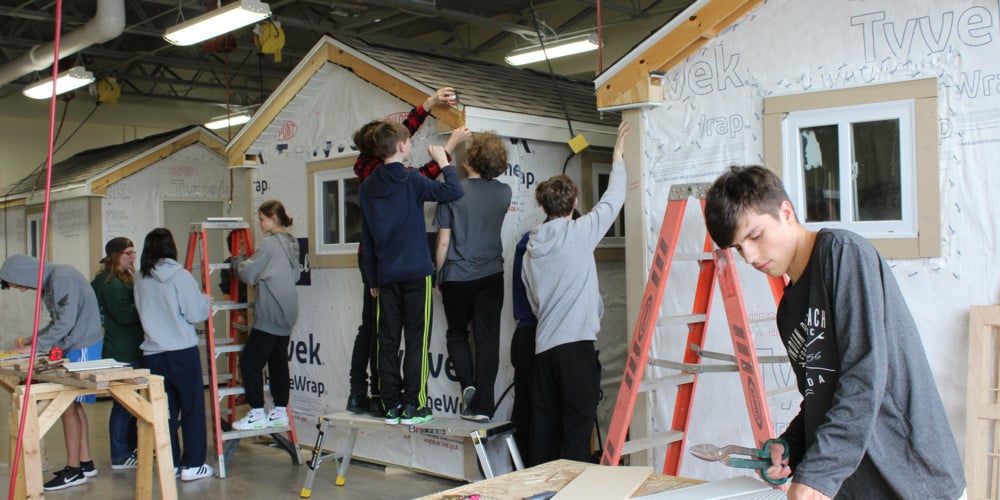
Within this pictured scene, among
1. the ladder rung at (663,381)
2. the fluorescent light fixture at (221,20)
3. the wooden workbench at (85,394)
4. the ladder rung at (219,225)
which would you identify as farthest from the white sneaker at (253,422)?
the ladder rung at (663,381)

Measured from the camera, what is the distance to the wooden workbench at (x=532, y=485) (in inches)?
109

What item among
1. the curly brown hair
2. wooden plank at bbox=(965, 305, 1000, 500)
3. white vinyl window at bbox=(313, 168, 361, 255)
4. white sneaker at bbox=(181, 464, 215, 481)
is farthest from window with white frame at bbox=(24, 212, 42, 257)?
wooden plank at bbox=(965, 305, 1000, 500)

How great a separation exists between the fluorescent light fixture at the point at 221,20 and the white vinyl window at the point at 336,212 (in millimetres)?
1626

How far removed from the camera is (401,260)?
546 cm

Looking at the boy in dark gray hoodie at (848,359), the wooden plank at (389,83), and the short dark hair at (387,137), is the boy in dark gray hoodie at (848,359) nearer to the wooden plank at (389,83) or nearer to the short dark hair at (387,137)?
the short dark hair at (387,137)

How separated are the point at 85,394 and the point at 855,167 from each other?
4.42 metres

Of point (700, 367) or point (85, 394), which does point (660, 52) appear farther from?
point (85, 394)

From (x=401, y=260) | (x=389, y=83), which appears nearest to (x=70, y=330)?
(x=401, y=260)

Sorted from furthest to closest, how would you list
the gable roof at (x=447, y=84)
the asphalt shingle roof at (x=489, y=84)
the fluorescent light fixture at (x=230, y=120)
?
the fluorescent light fixture at (x=230, y=120) → the asphalt shingle roof at (x=489, y=84) → the gable roof at (x=447, y=84)

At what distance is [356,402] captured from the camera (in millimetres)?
6008

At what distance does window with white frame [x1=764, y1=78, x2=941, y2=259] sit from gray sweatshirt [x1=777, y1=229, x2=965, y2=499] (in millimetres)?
2408

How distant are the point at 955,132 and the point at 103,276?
6512 mm

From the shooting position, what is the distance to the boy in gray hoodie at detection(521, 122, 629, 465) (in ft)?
16.3

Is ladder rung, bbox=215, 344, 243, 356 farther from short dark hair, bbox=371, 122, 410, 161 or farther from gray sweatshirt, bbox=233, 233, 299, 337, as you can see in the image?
short dark hair, bbox=371, 122, 410, 161
